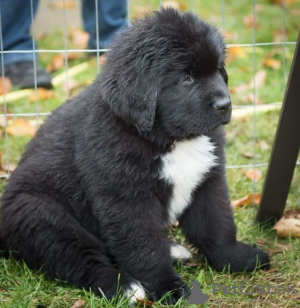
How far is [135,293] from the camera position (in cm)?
303

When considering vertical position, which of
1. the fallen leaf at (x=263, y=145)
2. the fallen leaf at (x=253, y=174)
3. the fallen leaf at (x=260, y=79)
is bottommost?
the fallen leaf at (x=253, y=174)

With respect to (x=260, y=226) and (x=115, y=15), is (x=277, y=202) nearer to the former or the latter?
(x=260, y=226)

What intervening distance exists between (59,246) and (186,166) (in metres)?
0.73

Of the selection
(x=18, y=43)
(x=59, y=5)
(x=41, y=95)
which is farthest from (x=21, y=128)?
(x=59, y=5)

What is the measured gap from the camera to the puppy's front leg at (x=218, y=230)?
3.33m

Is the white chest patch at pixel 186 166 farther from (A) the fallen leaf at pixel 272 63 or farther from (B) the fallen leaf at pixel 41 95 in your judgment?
(A) the fallen leaf at pixel 272 63

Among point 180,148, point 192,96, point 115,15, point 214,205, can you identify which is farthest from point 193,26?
point 115,15

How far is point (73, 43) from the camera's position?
6.90 meters

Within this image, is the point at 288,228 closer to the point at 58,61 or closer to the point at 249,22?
the point at 58,61

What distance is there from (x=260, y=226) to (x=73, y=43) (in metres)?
3.79

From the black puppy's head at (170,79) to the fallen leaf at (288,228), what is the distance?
931 millimetres

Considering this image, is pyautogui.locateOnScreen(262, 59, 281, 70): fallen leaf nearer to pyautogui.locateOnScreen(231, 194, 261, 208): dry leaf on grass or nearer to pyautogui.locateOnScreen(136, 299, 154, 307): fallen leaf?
pyautogui.locateOnScreen(231, 194, 261, 208): dry leaf on grass

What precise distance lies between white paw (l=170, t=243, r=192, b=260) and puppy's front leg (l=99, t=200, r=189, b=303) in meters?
0.31

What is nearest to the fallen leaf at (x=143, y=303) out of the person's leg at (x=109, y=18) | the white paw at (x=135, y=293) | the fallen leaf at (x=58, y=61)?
the white paw at (x=135, y=293)
